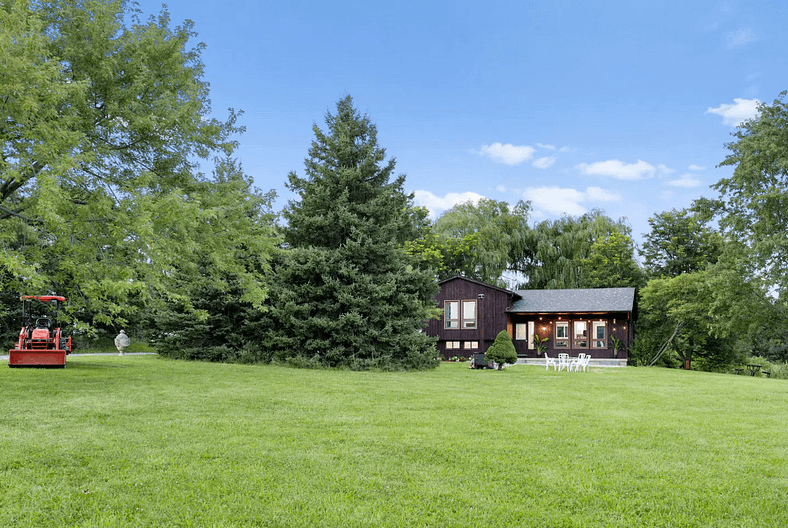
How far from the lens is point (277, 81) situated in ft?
76.2

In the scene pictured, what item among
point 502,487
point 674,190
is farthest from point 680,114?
point 502,487

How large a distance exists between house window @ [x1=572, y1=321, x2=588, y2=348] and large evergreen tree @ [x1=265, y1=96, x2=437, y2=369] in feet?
47.8

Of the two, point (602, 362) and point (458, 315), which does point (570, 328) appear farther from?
point (458, 315)

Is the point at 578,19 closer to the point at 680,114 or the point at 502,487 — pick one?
the point at 680,114

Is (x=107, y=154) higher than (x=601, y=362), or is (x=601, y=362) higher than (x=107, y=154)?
(x=107, y=154)

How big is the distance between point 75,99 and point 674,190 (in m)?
34.5

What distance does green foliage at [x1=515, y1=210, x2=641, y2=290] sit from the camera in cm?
3788

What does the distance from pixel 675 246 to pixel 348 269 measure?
28.0m

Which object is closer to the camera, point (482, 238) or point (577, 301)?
point (577, 301)

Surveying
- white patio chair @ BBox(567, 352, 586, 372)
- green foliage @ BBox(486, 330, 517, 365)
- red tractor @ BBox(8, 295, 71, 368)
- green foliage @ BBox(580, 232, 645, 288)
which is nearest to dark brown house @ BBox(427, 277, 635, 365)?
green foliage @ BBox(580, 232, 645, 288)

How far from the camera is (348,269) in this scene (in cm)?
1847

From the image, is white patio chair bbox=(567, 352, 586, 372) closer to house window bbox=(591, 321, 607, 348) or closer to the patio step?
the patio step

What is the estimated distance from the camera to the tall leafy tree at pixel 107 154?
405 inches

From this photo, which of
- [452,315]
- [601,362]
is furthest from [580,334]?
[452,315]
